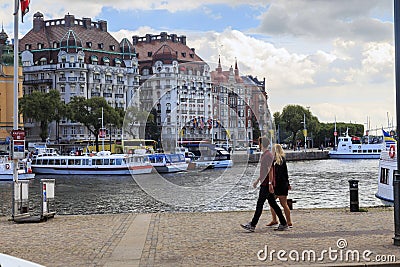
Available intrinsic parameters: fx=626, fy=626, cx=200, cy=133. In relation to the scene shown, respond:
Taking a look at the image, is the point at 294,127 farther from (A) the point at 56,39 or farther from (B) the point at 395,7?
(B) the point at 395,7

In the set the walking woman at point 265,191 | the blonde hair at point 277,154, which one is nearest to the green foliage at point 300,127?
the blonde hair at point 277,154

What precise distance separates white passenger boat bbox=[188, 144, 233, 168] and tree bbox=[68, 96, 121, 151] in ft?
80.5

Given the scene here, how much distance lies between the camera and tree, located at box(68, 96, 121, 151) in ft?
296

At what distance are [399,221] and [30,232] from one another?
8589mm

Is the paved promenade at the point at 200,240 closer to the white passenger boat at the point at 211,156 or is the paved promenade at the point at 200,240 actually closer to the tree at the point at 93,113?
the white passenger boat at the point at 211,156

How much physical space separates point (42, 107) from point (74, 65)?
22.4 m

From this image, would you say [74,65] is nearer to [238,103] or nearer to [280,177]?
[238,103]

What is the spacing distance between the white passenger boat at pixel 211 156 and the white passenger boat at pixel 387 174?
897 cm

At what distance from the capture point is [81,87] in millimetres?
108625

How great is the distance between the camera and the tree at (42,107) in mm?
86750

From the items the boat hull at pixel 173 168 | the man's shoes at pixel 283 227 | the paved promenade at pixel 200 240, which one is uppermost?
the man's shoes at pixel 283 227

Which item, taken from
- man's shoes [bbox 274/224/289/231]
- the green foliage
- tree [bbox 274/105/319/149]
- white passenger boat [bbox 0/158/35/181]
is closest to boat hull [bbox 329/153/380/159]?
the green foliage

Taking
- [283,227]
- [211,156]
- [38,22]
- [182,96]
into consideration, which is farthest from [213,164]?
[38,22]

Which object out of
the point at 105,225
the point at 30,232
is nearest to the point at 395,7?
the point at 105,225
